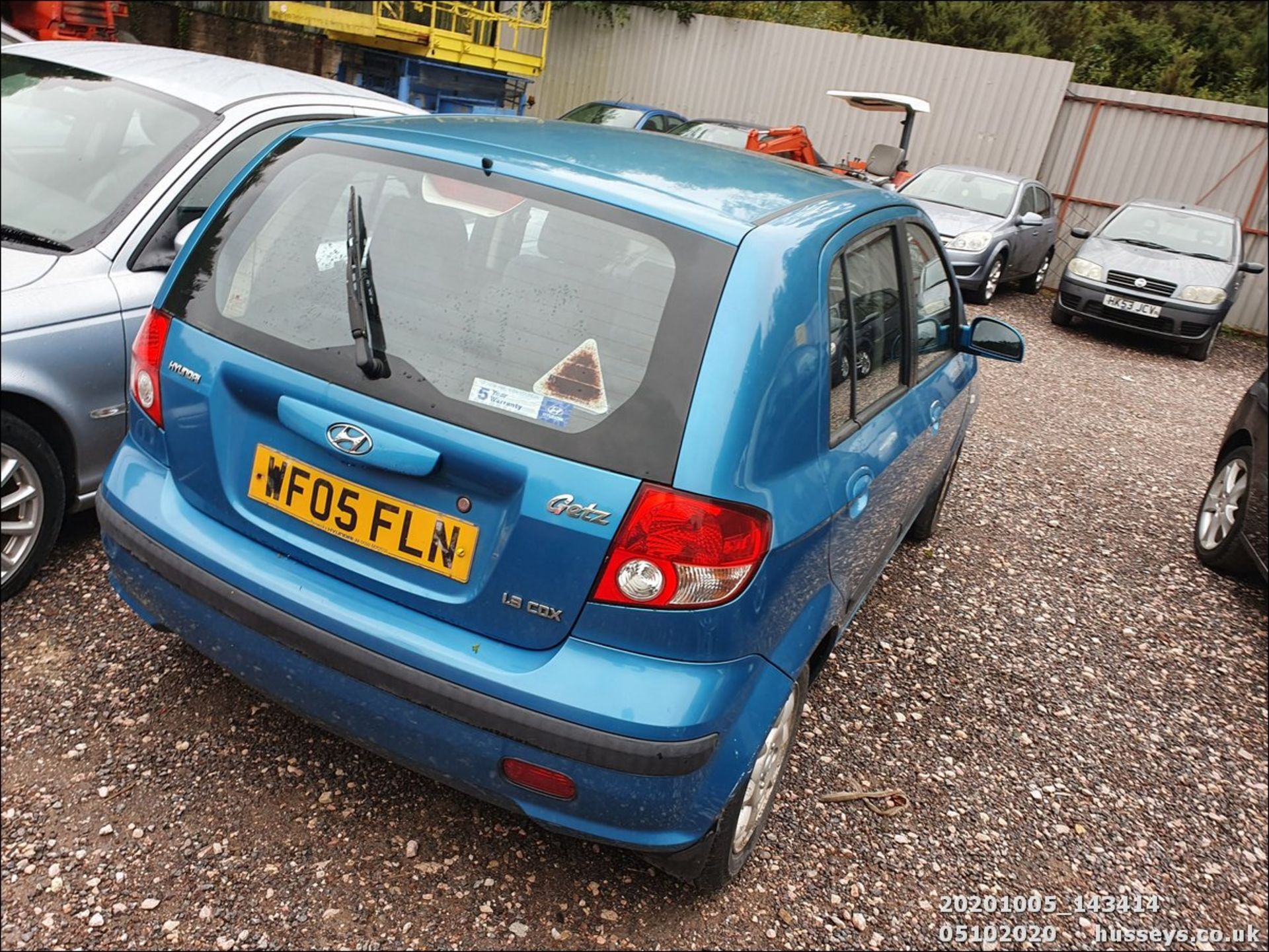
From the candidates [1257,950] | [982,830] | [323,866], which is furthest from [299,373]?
[1257,950]

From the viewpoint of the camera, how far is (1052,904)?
268cm

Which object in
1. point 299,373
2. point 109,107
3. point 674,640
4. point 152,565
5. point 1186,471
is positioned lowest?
point 1186,471

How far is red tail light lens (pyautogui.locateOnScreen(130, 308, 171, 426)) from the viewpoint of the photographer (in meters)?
2.28

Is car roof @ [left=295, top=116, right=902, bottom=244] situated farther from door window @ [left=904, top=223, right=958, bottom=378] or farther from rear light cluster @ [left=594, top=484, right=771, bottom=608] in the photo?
rear light cluster @ [left=594, top=484, right=771, bottom=608]

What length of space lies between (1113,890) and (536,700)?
6.35 feet

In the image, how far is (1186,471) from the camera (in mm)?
6586

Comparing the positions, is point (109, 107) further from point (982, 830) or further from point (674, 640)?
point (982, 830)

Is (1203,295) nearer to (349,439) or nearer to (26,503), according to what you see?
(349,439)

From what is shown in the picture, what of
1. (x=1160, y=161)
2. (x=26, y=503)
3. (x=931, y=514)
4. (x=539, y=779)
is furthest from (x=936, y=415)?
(x=1160, y=161)

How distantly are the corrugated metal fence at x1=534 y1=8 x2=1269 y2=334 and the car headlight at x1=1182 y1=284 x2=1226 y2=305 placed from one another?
3862mm

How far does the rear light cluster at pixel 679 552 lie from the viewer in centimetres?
185

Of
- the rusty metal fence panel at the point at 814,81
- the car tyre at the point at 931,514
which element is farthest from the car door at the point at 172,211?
the rusty metal fence panel at the point at 814,81

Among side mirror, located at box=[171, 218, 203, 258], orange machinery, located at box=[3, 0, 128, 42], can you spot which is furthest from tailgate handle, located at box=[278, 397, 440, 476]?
orange machinery, located at box=[3, 0, 128, 42]

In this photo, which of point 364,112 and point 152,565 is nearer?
point 152,565
